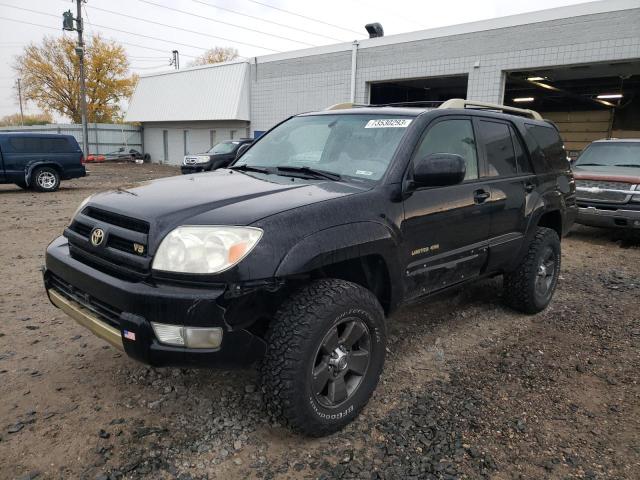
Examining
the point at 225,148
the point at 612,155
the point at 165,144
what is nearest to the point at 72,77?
the point at 165,144

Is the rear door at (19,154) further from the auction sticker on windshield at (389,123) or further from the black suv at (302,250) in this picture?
the auction sticker on windshield at (389,123)

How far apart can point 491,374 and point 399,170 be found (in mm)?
1673

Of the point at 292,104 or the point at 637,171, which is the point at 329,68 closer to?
the point at 292,104

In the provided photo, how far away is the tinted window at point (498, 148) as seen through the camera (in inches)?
157

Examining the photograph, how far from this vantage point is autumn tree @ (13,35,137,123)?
45.3 metres

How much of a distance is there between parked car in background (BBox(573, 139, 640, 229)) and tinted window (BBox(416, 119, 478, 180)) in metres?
5.75

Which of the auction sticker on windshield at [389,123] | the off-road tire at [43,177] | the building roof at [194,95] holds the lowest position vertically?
the off-road tire at [43,177]

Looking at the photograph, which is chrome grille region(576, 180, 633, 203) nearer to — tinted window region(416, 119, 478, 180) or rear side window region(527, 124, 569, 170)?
rear side window region(527, 124, 569, 170)

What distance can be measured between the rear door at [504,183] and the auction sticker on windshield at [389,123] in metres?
0.86

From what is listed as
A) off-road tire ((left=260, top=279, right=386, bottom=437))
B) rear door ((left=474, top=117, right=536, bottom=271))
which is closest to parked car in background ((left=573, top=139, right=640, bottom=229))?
rear door ((left=474, top=117, right=536, bottom=271))

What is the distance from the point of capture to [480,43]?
619 inches

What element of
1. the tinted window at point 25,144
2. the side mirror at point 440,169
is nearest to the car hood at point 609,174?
the side mirror at point 440,169

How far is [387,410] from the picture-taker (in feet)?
10.0

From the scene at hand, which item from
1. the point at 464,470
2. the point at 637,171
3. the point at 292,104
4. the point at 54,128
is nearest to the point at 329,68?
the point at 292,104
